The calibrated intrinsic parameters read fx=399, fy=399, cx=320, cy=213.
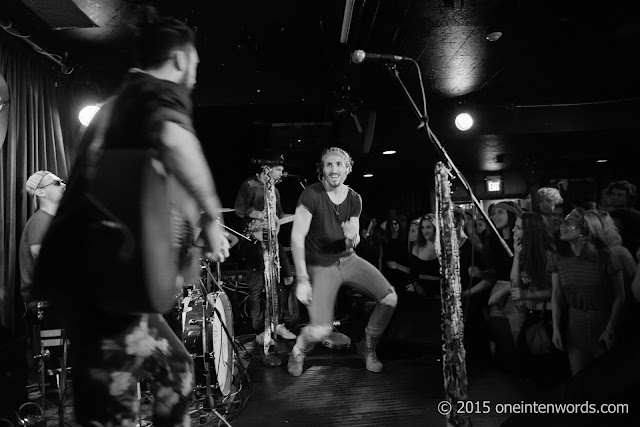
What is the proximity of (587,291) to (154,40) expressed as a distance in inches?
130

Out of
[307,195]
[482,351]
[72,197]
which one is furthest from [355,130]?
[72,197]

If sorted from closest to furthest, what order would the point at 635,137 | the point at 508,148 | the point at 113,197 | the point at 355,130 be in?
the point at 113,197 → the point at 355,130 → the point at 635,137 → the point at 508,148

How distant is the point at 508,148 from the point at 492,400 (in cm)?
855

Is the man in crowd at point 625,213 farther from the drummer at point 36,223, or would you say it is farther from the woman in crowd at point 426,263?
the drummer at point 36,223

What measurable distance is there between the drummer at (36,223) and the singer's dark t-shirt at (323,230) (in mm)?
2156

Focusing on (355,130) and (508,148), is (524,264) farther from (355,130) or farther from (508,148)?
(508,148)

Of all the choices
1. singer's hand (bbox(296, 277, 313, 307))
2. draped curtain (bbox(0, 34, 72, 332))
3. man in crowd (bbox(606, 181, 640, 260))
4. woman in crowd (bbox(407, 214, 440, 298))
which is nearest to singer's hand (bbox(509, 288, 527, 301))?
man in crowd (bbox(606, 181, 640, 260))

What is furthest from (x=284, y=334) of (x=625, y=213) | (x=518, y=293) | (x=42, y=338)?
(x=625, y=213)

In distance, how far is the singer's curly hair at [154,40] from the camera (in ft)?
5.47

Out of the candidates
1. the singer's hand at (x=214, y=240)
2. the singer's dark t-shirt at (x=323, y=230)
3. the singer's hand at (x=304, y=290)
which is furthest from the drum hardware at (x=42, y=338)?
the singer's hand at (x=214, y=240)

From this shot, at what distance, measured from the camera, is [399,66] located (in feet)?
20.3

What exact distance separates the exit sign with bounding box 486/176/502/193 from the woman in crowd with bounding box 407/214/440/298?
32.8ft

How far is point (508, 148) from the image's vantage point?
33.9 ft

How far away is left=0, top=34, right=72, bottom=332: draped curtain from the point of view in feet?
12.7
